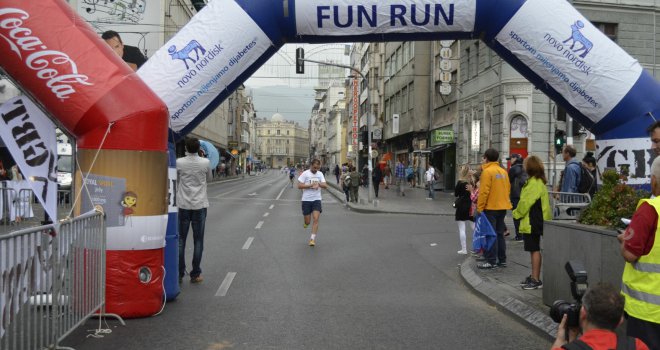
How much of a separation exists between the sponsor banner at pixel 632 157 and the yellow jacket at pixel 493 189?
241cm

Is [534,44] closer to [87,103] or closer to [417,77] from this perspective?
[87,103]

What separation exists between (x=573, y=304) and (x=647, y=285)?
0.91 m

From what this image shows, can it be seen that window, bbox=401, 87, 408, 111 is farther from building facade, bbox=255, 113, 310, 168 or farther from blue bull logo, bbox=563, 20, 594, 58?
building facade, bbox=255, 113, 310, 168

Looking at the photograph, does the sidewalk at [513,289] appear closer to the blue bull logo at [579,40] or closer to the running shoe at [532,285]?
the running shoe at [532,285]

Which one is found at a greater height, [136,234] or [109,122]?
[109,122]

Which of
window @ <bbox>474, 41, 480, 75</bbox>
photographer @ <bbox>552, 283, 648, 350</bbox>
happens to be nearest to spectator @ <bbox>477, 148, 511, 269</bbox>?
photographer @ <bbox>552, 283, 648, 350</bbox>

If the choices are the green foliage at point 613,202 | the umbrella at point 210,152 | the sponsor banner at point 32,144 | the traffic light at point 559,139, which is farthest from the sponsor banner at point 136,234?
the traffic light at point 559,139

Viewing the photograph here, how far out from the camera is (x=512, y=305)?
662 cm

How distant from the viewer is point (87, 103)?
5.64 m

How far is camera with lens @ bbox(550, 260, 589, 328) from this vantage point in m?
2.79

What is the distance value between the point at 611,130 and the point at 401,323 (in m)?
3.12

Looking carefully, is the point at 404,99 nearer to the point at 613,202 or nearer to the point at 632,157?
the point at 632,157

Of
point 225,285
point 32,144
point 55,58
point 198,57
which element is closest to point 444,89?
point 225,285

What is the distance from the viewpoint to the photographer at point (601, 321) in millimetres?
2598
